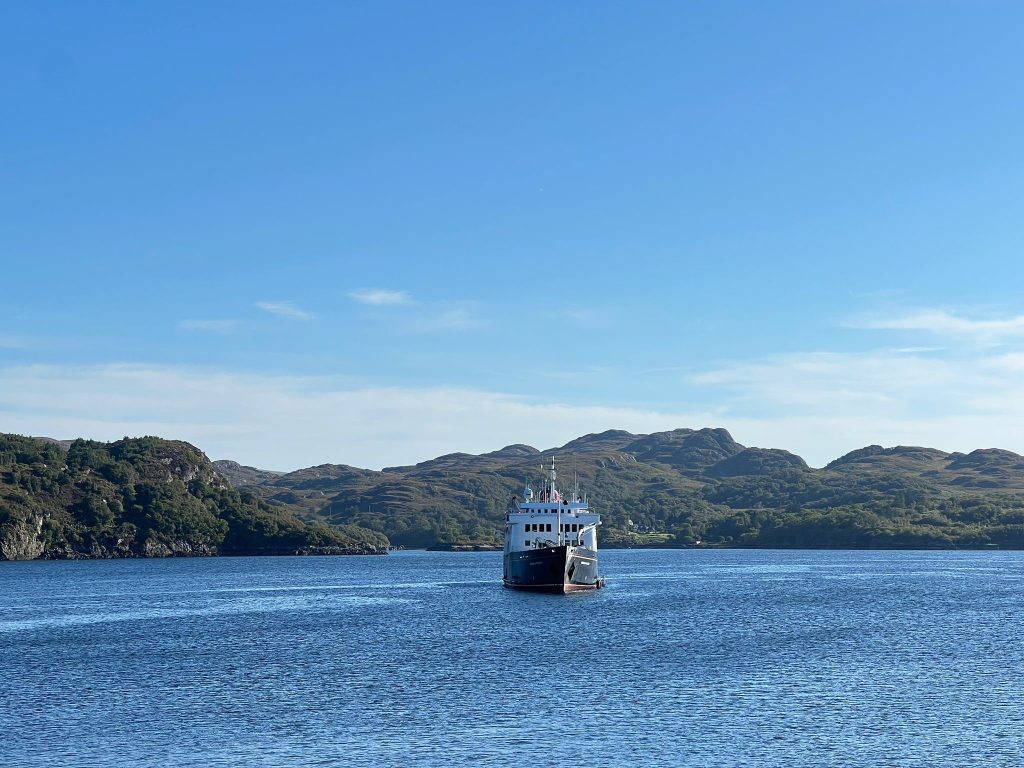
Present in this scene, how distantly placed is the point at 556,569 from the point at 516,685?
67791mm

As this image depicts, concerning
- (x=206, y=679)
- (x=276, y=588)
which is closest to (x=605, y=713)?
(x=206, y=679)

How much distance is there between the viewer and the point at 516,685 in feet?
234

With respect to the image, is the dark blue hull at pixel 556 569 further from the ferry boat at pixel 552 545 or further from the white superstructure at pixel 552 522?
the white superstructure at pixel 552 522

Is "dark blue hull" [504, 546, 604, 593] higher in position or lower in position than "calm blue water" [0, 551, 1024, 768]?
higher

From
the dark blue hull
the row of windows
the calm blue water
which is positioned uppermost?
the row of windows

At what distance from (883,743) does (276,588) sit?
444 ft

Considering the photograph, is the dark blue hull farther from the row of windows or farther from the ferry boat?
the row of windows

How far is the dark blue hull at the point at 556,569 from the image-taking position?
454 feet

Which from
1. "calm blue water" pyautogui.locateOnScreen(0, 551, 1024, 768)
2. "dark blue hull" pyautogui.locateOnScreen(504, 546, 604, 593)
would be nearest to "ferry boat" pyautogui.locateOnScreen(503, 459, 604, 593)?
"dark blue hull" pyautogui.locateOnScreen(504, 546, 604, 593)

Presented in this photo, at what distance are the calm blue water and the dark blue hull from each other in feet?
21.0

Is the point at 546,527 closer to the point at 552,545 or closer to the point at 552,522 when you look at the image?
the point at 552,522

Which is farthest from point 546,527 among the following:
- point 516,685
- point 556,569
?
point 516,685

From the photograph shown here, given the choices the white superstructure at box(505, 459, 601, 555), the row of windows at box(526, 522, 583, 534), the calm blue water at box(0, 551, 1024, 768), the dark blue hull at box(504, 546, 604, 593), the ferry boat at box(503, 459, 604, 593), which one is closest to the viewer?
the calm blue water at box(0, 551, 1024, 768)

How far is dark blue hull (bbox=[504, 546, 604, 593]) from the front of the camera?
138250 millimetres
